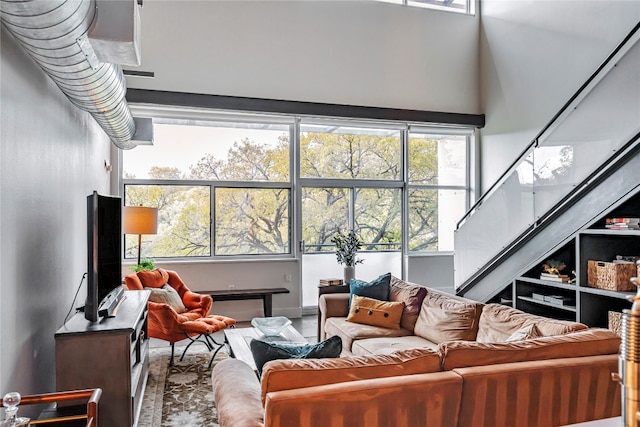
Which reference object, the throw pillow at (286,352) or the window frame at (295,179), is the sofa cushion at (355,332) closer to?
the throw pillow at (286,352)

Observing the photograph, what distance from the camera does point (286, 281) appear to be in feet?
22.3

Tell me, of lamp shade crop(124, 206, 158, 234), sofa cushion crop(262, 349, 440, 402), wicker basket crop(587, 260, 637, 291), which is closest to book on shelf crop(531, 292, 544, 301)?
wicker basket crop(587, 260, 637, 291)

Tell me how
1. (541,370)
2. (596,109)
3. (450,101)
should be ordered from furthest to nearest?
1. (450,101)
2. (596,109)
3. (541,370)

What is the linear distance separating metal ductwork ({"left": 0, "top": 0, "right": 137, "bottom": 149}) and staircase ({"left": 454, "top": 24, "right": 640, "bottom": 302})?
13.2 ft

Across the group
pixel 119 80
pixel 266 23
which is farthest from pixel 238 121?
pixel 119 80

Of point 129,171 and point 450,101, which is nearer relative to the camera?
point 129,171

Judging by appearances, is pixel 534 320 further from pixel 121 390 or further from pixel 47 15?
→ pixel 47 15

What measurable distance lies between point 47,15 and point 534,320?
317 centimetres

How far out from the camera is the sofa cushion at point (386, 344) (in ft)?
11.6

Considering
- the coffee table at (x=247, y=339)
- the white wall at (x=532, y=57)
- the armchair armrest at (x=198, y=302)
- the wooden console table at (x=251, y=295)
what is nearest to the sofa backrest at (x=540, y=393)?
the coffee table at (x=247, y=339)

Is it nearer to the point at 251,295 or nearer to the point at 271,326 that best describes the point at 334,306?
the point at 271,326

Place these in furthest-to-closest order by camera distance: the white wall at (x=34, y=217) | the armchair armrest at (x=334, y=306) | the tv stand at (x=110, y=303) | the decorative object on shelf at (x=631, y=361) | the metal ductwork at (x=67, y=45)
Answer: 1. the armchair armrest at (x=334, y=306)
2. the tv stand at (x=110, y=303)
3. the white wall at (x=34, y=217)
4. the metal ductwork at (x=67, y=45)
5. the decorative object on shelf at (x=631, y=361)

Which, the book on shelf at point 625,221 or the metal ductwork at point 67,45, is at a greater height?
the metal ductwork at point 67,45

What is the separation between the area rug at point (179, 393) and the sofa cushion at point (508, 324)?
6.81 feet
